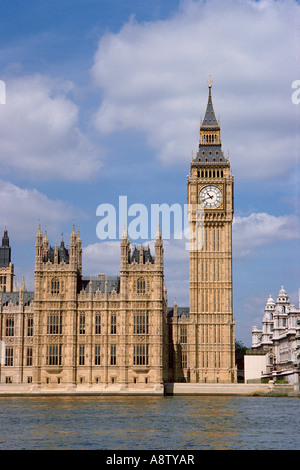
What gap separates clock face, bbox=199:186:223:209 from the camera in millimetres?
132125

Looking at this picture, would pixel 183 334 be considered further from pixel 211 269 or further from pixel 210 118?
pixel 210 118

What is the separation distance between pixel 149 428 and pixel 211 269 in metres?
74.0

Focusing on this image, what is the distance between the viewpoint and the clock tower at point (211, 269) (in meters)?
127

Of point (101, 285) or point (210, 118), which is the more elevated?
point (210, 118)

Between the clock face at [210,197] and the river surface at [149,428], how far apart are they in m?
55.7

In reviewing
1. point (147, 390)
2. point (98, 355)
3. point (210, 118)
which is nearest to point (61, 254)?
point (98, 355)

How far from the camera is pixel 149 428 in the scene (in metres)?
56.9

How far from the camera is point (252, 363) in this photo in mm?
135625

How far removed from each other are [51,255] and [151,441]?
2708 inches

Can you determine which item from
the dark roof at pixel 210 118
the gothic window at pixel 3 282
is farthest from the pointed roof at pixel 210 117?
the gothic window at pixel 3 282

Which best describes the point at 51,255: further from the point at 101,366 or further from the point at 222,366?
the point at 222,366

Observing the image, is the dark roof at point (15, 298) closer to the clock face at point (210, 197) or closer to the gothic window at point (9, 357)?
the gothic window at point (9, 357)

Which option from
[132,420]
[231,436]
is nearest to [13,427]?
[132,420]

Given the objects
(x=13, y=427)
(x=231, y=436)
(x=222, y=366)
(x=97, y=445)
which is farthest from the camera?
(x=222, y=366)
